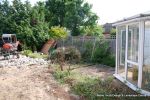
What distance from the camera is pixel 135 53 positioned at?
910 centimetres

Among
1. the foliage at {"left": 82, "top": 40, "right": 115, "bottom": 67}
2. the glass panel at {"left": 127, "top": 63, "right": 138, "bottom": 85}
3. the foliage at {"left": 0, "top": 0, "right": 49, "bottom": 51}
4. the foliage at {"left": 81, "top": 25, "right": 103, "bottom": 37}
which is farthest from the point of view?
the foliage at {"left": 81, "top": 25, "right": 103, "bottom": 37}

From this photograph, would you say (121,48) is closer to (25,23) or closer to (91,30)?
(25,23)

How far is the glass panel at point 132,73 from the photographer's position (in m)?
9.14

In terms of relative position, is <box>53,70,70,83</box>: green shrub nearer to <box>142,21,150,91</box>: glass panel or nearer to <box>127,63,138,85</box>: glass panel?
<box>127,63,138,85</box>: glass panel

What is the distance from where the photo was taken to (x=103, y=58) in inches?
664

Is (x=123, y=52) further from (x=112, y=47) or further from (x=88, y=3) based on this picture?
(x=88, y=3)

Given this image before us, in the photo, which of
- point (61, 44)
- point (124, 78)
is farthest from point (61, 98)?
point (61, 44)

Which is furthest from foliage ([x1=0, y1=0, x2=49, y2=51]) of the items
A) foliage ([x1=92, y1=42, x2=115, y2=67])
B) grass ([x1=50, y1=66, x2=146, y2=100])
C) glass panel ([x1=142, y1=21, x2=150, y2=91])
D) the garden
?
glass panel ([x1=142, y1=21, x2=150, y2=91])

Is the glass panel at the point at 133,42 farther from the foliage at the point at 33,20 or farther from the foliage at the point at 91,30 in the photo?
the foliage at the point at 91,30

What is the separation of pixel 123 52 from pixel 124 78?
107cm

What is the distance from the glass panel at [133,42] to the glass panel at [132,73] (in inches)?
11.3

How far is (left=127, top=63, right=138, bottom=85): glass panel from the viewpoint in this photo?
30.0ft

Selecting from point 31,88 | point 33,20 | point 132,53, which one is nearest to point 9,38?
point 33,20

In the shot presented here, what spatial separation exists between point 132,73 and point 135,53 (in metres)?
0.81
